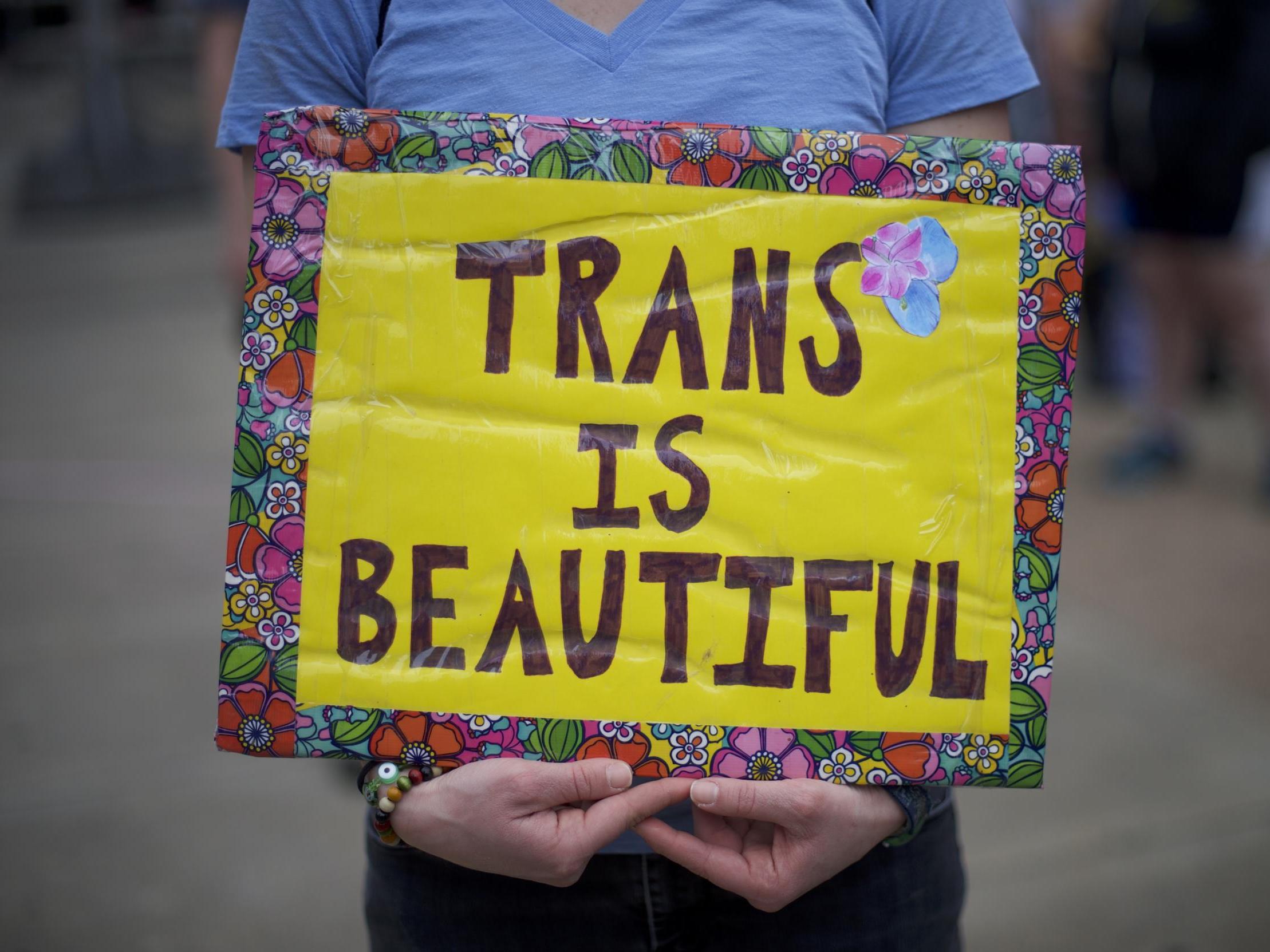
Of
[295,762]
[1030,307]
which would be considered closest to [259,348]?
[1030,307]

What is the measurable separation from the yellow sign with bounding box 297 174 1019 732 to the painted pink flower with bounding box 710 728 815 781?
14mm

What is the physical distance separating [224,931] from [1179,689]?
2478 mm

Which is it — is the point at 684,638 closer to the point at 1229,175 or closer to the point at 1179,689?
the point at 1179,689

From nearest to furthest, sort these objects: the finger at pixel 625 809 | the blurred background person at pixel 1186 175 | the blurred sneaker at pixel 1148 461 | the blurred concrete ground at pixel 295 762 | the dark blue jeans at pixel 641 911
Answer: the finger at pixel 625 809, the dark blue jeans at pixel 641 911, the blurred concrete ground at pixel 295 762, the blurred background person at pixel 1186 175, the blurred sneaker at pixel 1148 461

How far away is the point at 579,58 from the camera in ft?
3.45

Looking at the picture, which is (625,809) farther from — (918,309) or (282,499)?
(918,309)

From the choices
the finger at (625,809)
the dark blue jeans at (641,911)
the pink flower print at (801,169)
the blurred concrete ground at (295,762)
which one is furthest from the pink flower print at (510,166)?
the blurred concrete ground at (295,762)

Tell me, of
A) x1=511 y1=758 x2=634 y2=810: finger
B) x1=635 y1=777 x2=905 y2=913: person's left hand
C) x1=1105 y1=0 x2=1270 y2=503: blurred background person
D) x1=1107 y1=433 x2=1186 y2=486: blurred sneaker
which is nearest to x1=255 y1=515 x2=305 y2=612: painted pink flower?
x1=511 y1=758 x2=634 y2=810: finger

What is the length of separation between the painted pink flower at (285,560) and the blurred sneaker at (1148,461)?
3899 millimetres

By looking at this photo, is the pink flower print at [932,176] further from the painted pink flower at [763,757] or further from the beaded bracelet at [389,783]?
the beaded bracelet at [389,783]

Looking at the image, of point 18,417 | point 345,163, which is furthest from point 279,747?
point 18,417

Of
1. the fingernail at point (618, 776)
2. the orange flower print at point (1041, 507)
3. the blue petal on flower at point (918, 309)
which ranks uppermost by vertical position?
the blue petal on flower at point (918, 309)

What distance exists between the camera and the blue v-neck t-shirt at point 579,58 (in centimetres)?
105

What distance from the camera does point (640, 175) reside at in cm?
102
